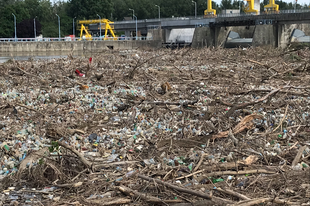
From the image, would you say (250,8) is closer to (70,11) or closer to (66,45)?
(66,45)

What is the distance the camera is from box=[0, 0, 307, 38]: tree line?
69.6m

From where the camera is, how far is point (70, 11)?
85.4 meters

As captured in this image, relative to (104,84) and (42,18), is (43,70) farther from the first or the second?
(42,18)

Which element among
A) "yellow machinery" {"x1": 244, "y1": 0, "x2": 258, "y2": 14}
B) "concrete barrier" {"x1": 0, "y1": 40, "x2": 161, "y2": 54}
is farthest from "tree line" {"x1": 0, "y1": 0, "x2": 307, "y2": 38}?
"yellow machinery" {"x1": 244, "y1": 0, "x2": 258, "y2": 14}

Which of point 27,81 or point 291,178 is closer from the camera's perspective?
point 291,178

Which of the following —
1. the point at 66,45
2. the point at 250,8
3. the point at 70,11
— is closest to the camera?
the point at 66,45

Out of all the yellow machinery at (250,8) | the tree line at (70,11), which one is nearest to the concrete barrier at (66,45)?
the yellow machinery at (250,8)

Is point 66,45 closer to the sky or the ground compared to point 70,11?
closer to the ground

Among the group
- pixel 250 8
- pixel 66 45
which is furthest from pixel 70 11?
pixel 250 8

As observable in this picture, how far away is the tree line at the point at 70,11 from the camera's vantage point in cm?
6962

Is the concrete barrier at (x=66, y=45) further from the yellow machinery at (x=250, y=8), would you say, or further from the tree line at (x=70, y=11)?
the tree line at (x=70, y=11)

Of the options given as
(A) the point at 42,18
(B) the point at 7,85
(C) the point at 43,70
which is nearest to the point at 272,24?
(C) the point at 43,70

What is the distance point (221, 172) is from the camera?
4.76m

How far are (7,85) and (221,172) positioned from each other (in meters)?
10.3
